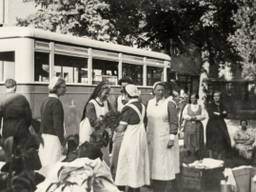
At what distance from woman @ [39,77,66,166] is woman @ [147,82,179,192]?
168 cm

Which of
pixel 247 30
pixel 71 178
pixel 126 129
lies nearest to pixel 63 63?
pixel 126 129

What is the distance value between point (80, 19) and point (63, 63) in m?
9.22

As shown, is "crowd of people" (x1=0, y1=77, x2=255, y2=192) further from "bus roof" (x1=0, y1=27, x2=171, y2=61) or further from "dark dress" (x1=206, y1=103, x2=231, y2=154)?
"bus roof" (x1=0, y1=27, x2=171, y2=61)

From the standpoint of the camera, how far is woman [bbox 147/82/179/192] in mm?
7621

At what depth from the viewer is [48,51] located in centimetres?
992

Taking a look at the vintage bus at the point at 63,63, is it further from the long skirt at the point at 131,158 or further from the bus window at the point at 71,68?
the long skirt at the point at 131,158

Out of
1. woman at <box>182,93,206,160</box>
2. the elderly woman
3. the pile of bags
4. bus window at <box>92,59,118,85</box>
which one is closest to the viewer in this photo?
the pile of bags

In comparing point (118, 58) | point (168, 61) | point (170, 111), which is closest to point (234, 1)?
point (168, 61)

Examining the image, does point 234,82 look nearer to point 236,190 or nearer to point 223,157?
point 223,157

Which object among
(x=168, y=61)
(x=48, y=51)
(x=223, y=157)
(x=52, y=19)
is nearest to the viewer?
(x=48, y=51)

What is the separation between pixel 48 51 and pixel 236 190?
15.5 ft

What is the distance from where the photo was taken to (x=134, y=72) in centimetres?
1356

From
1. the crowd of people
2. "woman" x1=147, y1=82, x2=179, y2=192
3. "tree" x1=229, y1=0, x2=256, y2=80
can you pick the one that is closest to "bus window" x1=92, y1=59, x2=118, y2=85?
the crowd of people

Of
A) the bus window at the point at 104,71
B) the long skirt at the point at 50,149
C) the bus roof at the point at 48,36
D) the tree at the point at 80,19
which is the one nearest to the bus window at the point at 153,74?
the bus roof at the point at 48,36
